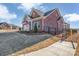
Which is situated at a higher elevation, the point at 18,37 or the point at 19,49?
the point at 18,37

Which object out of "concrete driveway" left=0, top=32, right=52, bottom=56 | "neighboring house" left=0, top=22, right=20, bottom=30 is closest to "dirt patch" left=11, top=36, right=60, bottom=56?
"concrete driveway" left=0, top=32, right=52, bottom=56

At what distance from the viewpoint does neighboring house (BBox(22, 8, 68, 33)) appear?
1.78 m

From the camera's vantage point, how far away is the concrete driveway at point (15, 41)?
174 centimetres

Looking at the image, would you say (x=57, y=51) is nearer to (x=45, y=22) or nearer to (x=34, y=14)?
(x=45, y=22)

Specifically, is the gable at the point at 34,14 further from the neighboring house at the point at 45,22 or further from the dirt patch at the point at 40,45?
the dirt patch at the point at 40,45

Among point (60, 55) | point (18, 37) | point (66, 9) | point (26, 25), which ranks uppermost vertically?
Answer: point (66, 9)

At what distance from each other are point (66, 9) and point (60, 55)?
1.44 ft

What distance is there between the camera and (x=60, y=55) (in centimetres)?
173

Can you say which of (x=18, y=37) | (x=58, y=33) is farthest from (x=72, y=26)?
(x=18, y=37)

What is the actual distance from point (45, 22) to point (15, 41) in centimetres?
34

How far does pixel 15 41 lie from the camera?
176 cm

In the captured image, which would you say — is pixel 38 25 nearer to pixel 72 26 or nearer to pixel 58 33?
pixel 58 33

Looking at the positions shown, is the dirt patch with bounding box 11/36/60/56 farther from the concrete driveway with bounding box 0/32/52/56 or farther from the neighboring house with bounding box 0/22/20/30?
the neighboring house with bounding box 0/22/20/30

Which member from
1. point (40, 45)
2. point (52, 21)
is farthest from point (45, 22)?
point (40, 45)
